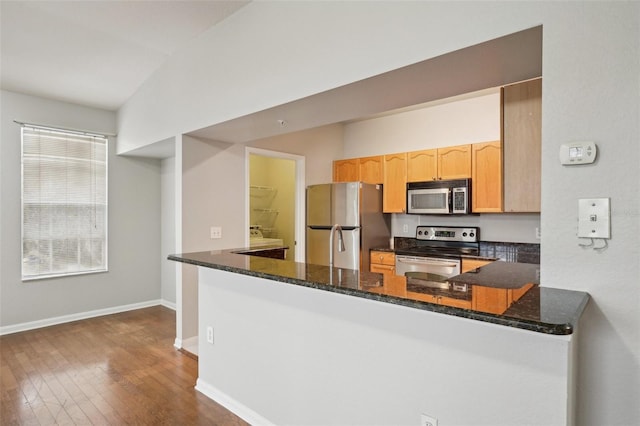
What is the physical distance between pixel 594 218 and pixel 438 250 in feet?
10.4

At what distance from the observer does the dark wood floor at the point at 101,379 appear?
2410mm

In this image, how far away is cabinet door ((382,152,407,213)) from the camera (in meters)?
4.71

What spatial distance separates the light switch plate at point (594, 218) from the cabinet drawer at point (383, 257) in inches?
125

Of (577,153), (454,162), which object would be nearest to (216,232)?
(454,162)

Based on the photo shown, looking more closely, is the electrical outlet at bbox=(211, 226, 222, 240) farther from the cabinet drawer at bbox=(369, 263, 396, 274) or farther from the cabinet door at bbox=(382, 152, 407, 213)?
the cabinet door at bbox=(382, 152, 407, 213)

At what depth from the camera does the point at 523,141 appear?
6.37 ft

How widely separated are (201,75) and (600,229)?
10.5 ft

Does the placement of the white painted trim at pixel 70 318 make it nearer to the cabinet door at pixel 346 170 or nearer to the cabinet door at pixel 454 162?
the cabinet door at pixel 346 170

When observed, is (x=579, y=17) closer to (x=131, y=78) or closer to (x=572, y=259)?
(x=572, y=259)

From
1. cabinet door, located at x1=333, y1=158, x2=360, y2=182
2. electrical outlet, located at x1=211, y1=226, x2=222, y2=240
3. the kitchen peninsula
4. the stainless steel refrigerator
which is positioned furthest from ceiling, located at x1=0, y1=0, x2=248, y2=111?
cabinet door, located at x1=333, y1=158, x2=360, y2=182

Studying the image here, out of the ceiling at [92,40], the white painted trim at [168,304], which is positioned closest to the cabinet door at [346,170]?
the ceiling at [92,40]

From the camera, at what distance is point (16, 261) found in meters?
4.20

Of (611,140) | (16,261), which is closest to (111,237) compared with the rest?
(16,261)

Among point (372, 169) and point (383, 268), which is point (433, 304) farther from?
point (372, 169)
